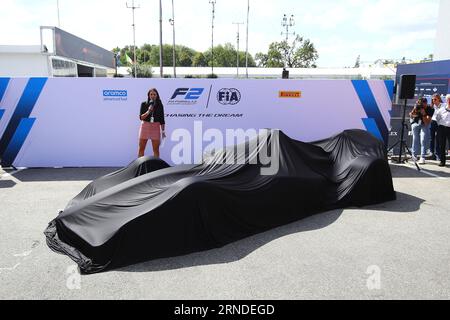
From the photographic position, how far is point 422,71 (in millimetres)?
18828

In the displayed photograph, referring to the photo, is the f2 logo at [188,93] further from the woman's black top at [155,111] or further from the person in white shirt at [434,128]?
the person in white shirt at [434,128]

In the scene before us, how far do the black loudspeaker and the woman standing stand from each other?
242 inches

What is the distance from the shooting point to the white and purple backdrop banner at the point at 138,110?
8.56 m

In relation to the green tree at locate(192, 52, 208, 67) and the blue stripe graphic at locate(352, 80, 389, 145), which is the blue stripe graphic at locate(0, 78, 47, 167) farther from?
the green tree at locate(192, 52, 208, 67)

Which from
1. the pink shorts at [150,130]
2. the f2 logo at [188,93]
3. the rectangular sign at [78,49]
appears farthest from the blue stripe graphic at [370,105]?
the rectangular sign at [78,49]

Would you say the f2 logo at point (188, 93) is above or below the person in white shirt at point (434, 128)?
above

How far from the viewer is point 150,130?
7973 millimetres

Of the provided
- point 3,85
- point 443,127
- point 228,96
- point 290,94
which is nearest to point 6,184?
point 3,85

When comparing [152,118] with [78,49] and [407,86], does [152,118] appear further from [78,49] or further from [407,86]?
[78,49]

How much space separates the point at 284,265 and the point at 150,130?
5008 millimetres

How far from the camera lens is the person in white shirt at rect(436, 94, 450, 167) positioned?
8.97 metres

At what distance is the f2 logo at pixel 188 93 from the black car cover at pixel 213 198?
11.8ft
